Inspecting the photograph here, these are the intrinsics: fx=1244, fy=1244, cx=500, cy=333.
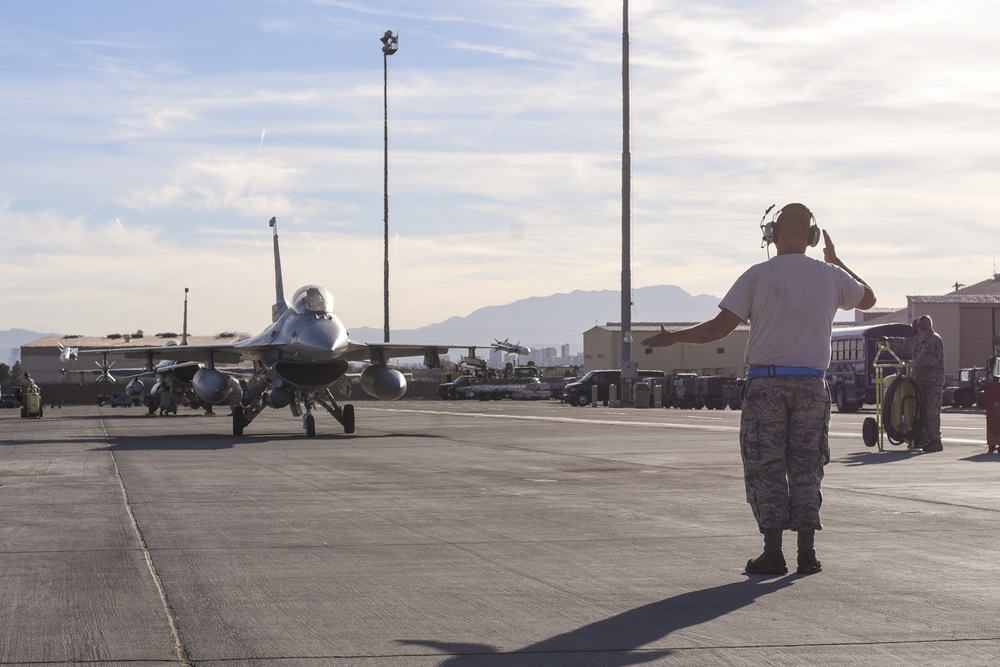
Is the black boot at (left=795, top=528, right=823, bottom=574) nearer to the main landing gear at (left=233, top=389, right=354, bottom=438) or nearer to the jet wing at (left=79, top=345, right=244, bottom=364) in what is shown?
the main landing gear at (left=233, top=389, right=354, bottom=438)

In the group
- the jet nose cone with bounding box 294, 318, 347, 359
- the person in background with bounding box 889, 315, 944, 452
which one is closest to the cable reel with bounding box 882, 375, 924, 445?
the person in background with bounding box 889, 315, 944, 452

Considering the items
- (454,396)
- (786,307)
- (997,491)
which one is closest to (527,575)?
(786,307)

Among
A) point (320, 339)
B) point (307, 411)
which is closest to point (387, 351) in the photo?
point (307, 411)

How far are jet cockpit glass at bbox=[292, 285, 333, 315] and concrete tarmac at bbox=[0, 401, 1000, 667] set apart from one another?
487 inches

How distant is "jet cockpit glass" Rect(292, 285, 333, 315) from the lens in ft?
93.0

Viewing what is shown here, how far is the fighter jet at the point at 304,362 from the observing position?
27.7 meters

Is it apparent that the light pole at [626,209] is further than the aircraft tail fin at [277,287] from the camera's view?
Yes

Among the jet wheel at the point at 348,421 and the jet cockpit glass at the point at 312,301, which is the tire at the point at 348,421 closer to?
the jet wheel at the point at 348,421

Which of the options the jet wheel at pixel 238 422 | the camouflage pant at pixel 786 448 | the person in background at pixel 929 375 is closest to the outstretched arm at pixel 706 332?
the camouflage pant at pixel 786 448

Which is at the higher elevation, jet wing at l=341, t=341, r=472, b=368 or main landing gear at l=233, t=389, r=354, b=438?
jet wing at l=341, t=341, r=472, b=368

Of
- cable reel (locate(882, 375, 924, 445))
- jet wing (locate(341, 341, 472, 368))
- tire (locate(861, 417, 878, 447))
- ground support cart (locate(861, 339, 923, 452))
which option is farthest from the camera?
jet wing (locate(341, 341, 472, 368))

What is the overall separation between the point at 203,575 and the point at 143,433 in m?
26.2

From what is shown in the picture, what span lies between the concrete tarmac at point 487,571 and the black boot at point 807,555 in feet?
0.39

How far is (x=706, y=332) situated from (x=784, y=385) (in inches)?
23.0
